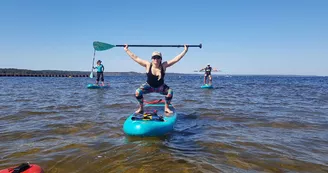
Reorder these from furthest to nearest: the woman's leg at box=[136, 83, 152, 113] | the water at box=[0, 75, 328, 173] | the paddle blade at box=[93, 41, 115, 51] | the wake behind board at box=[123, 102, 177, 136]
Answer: the paddle blade at box=[93, 41, 115, 51], the woman's leg at box=[136, 83, 152, 113], the wake behind board at box=[123, 102, 177, 136], the water at box=[0, 75, 328, 173]

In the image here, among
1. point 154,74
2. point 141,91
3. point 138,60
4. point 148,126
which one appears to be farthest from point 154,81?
point 148,126

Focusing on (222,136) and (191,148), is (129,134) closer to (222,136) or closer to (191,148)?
(191,148)

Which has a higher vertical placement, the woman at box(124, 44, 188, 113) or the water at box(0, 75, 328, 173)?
the woman at box(124, 44, 188, 113)

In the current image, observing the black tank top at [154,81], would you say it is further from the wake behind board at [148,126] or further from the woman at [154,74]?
the wake behind board at [148,126]

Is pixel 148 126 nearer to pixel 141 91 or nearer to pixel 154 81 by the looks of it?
pixel 141 91

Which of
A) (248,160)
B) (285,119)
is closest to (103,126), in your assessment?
(248,160)

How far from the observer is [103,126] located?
6.82 meters

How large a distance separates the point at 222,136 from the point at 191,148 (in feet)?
4.34

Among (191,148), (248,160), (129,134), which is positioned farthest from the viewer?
(129,134)

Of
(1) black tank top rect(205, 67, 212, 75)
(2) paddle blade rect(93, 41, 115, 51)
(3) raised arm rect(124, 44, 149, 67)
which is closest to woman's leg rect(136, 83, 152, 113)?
(3) raised arm rect(124, 44, 149, 67)

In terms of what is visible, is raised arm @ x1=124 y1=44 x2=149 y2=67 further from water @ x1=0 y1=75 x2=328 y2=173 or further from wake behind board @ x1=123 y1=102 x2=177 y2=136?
water @ x1=0 y1=75 x2=328 y2=173

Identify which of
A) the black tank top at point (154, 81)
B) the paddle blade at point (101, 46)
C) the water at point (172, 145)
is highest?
the paddle blade at point (101, 46)

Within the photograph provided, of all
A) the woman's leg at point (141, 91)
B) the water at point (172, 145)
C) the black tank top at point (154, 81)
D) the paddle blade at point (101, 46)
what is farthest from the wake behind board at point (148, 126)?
the paddle blade at point (101, 46)

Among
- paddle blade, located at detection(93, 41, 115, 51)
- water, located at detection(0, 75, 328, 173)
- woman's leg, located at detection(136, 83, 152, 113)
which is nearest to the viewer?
water, located at detection(0, 75, 328, 173)
